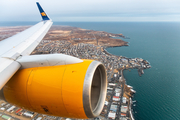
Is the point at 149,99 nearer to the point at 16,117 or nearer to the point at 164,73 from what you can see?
the point at 164,73

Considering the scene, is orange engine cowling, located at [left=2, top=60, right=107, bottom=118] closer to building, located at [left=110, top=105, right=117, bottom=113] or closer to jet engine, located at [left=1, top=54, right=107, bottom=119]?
jet engine, located at [left=1, top=54, right=107, bottom=119]

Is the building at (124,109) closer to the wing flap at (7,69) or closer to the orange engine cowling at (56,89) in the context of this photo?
the orange engine cowling at (56,89)

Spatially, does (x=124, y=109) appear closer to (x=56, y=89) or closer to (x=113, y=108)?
(x=113, y=108)

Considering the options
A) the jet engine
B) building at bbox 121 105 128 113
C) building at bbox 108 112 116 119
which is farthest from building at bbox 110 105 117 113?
the jet engine

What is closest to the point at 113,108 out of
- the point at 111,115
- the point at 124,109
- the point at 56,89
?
the point at 111,115

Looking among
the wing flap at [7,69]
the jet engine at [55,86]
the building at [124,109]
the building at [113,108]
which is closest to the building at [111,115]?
the building at [113,108]

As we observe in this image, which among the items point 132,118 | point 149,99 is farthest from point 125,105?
point 149,99

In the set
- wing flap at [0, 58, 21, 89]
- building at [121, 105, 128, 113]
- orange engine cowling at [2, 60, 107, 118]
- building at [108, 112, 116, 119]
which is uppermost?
wing flap at [0, 58, 21, 89]
